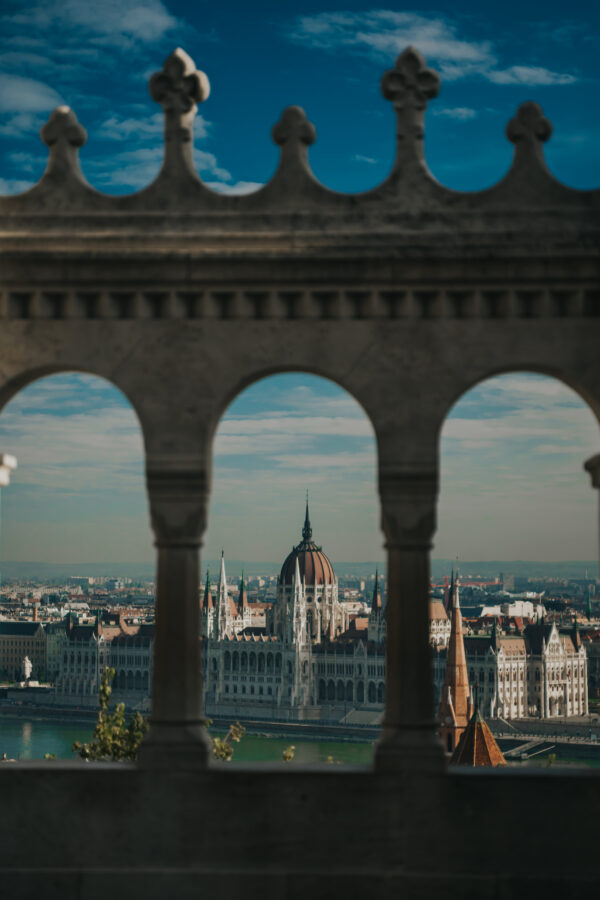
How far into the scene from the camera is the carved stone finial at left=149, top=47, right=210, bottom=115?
566 cm

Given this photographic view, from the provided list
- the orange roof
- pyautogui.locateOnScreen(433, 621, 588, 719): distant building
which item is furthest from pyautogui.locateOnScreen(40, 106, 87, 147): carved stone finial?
pyautogui.locateOnScreen(433, 621, 588, 719): distant building

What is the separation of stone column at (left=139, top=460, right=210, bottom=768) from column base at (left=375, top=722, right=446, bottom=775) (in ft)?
2.61

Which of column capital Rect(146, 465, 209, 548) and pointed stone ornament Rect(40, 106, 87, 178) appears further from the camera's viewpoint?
pointed stone ornament Rect(40, 106, 87, 178)

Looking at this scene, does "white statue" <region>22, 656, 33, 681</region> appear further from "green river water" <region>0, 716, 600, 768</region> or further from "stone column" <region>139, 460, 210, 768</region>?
"stone column" <region>139, 460, 210, 768</region>

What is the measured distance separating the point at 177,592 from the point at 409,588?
1.03m

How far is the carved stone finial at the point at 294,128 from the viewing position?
5664mm

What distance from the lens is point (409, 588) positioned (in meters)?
5.54

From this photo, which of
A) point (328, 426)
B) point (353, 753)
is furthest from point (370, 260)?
point (328, 426)

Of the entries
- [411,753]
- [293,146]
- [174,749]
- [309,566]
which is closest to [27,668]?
[309,566]

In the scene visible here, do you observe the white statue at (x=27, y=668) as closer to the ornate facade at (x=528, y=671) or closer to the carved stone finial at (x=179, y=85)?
the ornate facade at (x=528, y=671)

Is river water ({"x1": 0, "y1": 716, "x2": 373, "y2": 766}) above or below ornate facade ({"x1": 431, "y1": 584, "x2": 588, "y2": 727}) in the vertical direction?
below

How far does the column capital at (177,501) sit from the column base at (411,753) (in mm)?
1221

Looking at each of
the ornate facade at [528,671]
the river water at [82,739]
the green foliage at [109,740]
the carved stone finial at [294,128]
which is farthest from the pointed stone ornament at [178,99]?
the ornate facade at [528,671]

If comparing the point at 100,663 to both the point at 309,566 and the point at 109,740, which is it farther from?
the point at 109,740
